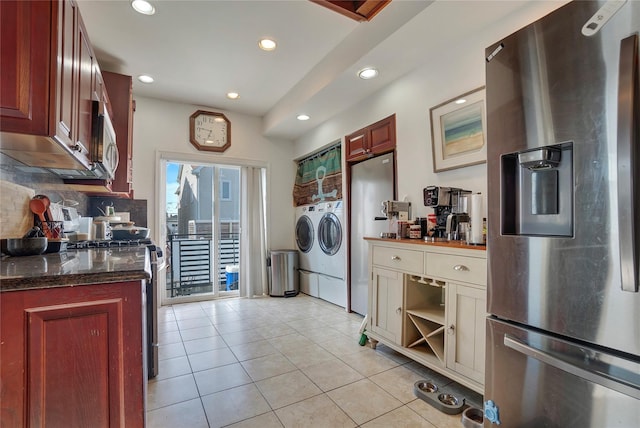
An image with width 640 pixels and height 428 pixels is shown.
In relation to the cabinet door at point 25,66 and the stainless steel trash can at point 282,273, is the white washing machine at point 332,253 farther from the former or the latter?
the cabinet door at point 25,66

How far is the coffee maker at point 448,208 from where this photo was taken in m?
2.05

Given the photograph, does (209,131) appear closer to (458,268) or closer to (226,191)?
(226,191)

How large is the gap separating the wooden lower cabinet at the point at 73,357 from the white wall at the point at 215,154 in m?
3.08

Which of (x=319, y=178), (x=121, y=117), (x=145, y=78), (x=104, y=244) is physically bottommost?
(x=104, y=244)

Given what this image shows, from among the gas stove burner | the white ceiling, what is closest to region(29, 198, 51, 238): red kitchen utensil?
the gas stove burner

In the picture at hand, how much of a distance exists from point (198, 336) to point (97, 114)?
206 centimetres

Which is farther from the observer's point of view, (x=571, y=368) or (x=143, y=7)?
(x=143, y=7)

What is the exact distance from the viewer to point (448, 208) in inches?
87.3

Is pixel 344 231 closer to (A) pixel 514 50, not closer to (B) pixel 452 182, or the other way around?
(B) pixel 452 182

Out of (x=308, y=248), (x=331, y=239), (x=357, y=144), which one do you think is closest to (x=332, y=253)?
(x=331, y=239)

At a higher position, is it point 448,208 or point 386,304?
point 448,208

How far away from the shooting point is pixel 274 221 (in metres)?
4.73

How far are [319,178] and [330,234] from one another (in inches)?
33.6

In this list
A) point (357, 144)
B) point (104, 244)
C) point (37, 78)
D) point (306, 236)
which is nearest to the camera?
point (37, 78)
